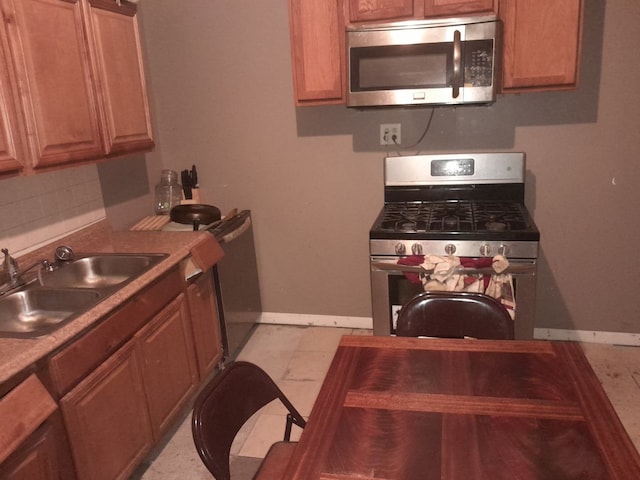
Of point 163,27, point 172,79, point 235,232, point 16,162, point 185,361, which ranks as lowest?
point 185,361

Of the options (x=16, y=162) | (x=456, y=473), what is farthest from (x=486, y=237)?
(x=16, y=162)

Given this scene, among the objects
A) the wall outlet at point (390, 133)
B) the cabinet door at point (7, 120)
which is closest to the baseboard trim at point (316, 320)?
the wall outlet at point (390, 133)

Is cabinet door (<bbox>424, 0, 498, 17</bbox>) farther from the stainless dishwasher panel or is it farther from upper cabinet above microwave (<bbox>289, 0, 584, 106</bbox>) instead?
the stainless dishwasher panel

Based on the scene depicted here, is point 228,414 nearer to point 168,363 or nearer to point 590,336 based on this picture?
point 168,363

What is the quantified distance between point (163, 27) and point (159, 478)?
2483mm

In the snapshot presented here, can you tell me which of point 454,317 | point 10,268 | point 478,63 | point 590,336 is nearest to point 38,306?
point 10,268

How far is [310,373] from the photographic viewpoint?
2.83 meters

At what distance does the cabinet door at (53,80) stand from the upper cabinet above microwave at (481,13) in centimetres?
101

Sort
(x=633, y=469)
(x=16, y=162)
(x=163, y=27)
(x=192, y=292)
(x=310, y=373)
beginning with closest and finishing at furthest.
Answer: (x=633, y=469)
(x=16, y=162)
(x=192, y=292)
(x=310, y=373)
(x=163, y=27)

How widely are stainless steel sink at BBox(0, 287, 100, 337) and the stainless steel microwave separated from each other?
1509 millimetres

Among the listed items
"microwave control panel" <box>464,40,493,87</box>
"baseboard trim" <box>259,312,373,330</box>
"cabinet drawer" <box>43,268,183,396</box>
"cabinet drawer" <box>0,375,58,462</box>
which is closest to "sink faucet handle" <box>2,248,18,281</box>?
"cabinet drawer" <box>43,268,183,396</box>

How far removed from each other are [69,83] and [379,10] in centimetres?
141

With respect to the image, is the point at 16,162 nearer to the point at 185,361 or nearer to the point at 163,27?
the point at 185,361

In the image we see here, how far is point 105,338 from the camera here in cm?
177
